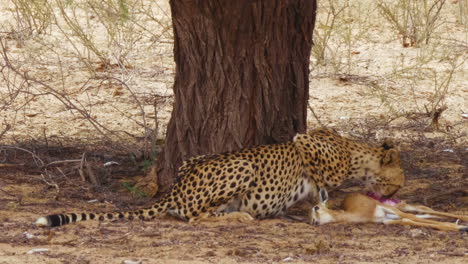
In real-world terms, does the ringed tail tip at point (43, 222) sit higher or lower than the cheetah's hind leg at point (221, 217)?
higher

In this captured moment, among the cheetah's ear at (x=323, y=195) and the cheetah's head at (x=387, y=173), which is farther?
the cheetah's head at (x=387, y=173)

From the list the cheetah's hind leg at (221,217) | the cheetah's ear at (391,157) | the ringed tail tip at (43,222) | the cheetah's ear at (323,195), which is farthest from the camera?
the cheetah's ear at (391,157)

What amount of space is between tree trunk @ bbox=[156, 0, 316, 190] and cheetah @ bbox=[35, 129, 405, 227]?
264 mm

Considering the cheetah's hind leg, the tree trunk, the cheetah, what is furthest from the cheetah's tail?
the tree trunk

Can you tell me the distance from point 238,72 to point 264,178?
0.70 m

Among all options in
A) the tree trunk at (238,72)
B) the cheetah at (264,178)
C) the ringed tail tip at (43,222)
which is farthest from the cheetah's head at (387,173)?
Result: the ringed tail tip at (43,222)

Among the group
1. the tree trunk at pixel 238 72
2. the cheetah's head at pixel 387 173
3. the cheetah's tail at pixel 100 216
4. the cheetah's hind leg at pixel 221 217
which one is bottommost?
the cheetah's hind leg at pixel 221 217

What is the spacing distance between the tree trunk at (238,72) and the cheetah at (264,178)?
0.26 metres

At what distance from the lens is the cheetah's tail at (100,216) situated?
4.46 metres

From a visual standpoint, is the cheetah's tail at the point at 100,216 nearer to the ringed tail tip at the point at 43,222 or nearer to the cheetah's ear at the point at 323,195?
the ringed tail tip at the point at 43,222

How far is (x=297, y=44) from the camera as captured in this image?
17.6 ft

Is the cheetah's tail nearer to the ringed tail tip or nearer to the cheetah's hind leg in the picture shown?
the ringed tail tip

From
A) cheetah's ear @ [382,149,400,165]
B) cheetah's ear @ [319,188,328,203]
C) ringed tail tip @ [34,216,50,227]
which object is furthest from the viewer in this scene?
cheetah's ear @ [382,149,400,165]

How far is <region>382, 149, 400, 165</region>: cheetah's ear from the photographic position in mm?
5367
